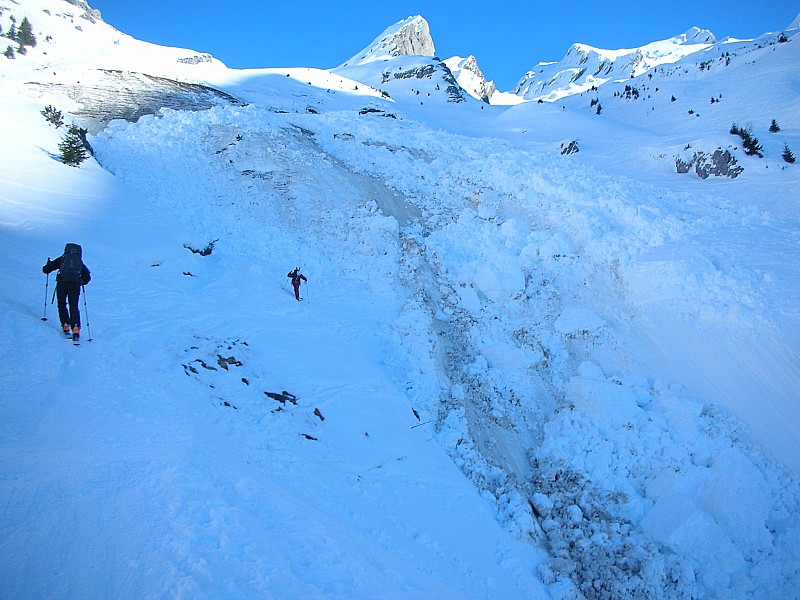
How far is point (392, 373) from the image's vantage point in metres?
10.8

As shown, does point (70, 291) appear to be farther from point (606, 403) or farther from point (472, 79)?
point (472, 79)

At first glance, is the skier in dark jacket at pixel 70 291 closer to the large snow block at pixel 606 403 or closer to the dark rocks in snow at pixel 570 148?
the large snow block at pixel 606 403

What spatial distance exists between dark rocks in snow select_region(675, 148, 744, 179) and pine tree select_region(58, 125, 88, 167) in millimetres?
23511

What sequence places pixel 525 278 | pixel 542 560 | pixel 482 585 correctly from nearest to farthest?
pixel 482 585, pixel 542 560, pixel 525 278

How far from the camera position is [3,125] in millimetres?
15250

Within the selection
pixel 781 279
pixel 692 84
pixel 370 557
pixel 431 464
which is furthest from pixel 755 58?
pixel 370 557

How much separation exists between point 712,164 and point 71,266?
71.9ft

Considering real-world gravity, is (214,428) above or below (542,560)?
above

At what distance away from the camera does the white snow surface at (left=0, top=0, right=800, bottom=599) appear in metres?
4.90

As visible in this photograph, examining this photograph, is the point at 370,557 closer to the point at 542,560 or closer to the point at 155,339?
the point at 542,560

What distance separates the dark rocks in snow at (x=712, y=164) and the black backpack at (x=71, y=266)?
70.0ft

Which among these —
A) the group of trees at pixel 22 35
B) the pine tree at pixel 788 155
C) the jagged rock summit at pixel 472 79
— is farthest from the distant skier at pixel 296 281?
the jagged rock summit at pixel 472 79

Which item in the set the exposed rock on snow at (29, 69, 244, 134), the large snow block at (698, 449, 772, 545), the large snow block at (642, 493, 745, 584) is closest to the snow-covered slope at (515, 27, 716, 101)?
the exposed rock on snow at (29, 69, 244, 134)

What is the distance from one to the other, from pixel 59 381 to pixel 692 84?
37.5 m
